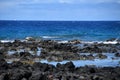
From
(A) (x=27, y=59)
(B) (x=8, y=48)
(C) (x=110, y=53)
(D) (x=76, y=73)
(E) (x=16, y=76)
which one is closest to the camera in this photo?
(E) (x=16, y=76)

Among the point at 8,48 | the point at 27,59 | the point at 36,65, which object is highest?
the point at 36,65

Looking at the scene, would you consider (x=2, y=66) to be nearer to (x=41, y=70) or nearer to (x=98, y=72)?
(x=41, y=70)

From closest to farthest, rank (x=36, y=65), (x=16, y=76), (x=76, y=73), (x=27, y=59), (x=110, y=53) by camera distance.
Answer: (x=16, y=76), (x=76, y=73), (x=36, y=65), (x=27, y=59), (x=110, y=53)

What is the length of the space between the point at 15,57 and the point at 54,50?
6.15 meters

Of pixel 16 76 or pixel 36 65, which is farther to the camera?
pixel 36 65

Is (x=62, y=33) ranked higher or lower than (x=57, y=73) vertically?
lower

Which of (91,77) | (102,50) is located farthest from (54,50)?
(91,77)

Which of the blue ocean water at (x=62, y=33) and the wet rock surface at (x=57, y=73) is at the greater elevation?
the wet rock surface at (x=57, y=73)

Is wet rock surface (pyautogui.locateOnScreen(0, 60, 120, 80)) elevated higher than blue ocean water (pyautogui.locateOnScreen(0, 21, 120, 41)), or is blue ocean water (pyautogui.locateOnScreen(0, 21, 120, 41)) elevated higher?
A: wet rock surface (pyautogui.locateOnScreen(0, 60, 120, 80))

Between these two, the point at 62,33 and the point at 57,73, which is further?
the point at 62,33

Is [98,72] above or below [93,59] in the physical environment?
above

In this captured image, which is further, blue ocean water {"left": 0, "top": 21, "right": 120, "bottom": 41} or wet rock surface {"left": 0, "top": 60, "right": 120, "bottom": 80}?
blue ocean water {"left": 0, "top": 21, "right": 120, "bottom": 41}

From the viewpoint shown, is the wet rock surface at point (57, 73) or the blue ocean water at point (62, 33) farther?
the blue ocean water at point (62, 33)

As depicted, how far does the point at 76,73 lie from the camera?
74.8 feet
